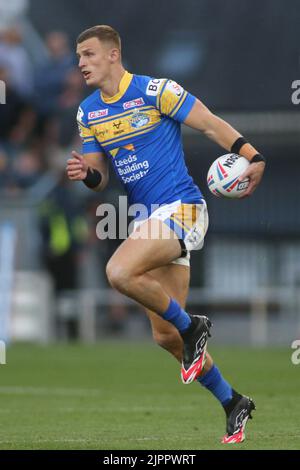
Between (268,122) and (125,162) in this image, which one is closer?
(125,162)

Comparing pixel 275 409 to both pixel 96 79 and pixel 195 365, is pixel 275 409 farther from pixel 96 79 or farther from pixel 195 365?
pixel 96 79

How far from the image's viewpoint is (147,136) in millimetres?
8555

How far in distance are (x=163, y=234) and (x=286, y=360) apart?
7626 millimetres

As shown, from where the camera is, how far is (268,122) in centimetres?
2111

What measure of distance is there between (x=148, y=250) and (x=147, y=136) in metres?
0.91

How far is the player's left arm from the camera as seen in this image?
8.16 meters

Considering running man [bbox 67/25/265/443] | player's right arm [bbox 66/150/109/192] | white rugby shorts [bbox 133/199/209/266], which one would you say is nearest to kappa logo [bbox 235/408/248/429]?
running man [bbox 67/25/265/443]

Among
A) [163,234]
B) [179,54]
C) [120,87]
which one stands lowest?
[163,234]

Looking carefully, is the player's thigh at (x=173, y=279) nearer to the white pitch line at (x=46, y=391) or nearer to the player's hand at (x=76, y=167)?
the player's hand at (x=76, y=167)

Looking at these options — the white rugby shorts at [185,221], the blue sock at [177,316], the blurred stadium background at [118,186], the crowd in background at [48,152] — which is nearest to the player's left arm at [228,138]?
the white rugby shorts at [185,221]

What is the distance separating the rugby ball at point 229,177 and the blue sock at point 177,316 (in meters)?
0.82

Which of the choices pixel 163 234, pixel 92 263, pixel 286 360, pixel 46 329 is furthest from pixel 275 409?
pixel 92 263

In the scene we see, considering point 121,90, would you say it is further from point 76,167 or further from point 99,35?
point 76,167

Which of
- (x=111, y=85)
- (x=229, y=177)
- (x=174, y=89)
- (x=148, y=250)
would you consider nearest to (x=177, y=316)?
(x=148, y=250)
